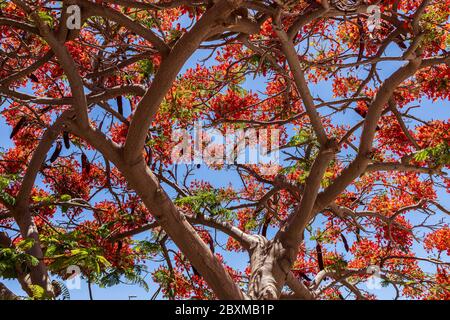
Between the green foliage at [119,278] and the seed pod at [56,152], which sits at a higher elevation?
Result: the seed pod at [56,152]

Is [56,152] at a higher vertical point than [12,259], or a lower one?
higher

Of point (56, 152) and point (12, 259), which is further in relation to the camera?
point (56, 152)

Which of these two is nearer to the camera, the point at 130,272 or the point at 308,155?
the point at 130,272

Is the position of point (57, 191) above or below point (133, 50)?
below

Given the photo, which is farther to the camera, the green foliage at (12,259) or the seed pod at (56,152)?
the seed pod at (56,152)

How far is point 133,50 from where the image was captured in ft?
21.0

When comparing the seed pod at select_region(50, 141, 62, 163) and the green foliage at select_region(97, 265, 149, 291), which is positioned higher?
the seed pod at select_region(50, 141, 62, 163)

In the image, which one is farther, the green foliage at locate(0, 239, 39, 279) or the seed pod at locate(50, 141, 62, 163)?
the seed pod at locate(50, 141, 62, 163)

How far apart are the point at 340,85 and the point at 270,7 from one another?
3.19 m

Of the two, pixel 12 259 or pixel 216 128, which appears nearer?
pixel 12 259
